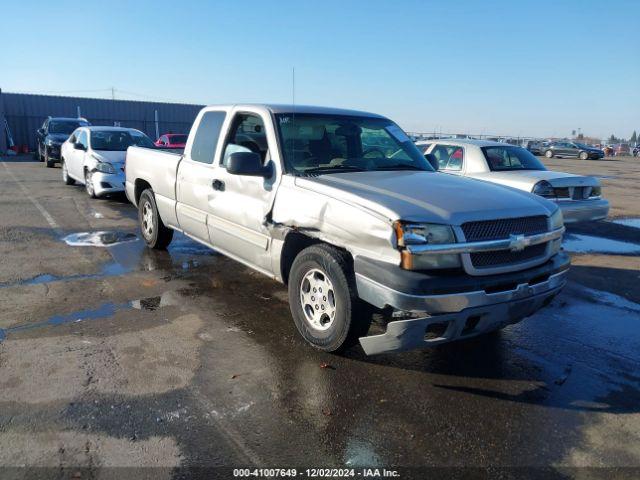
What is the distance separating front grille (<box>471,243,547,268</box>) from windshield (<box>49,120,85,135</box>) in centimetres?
2093

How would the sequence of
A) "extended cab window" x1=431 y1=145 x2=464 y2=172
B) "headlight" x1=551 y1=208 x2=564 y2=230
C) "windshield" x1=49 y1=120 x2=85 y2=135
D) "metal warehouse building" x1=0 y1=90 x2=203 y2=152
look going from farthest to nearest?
"metal warehouse building" x1=0 y1=90 x2=203 y2=152 < "windshield" x1=49 y1=120 x2=85 y2=135 < "extended cab window" x1=431 y1=145 x2=464 y2=172 < "headlight" x1=551 y1=208 x2=564 y2=230

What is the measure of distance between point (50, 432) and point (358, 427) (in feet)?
6.08

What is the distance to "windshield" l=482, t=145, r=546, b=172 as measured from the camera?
9344 millimetres

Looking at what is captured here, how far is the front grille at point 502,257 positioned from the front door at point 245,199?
1875 millimetres

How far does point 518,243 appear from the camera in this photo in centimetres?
368

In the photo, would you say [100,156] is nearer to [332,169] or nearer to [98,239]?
[98,239]

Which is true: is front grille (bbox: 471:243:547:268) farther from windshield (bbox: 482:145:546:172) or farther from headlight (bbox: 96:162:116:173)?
headlight (bbox: 96:162:116:173)

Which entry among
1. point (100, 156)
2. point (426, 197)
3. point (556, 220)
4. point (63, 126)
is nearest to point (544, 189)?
point (556, 220)

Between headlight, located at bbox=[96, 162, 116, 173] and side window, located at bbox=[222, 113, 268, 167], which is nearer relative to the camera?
side window, located at bbox=[222, 113, 268, 167]

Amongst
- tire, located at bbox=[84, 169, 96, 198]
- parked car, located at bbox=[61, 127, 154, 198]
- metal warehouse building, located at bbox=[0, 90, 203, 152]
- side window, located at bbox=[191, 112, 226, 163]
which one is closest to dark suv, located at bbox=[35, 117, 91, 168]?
parked car, located at bbox=[61, 127, 154, 198]

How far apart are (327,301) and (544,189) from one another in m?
5.82

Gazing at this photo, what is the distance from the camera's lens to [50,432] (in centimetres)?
304

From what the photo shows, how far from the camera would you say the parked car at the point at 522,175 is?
8.47 meters

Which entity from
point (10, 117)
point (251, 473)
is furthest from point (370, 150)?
point (10, 117)
